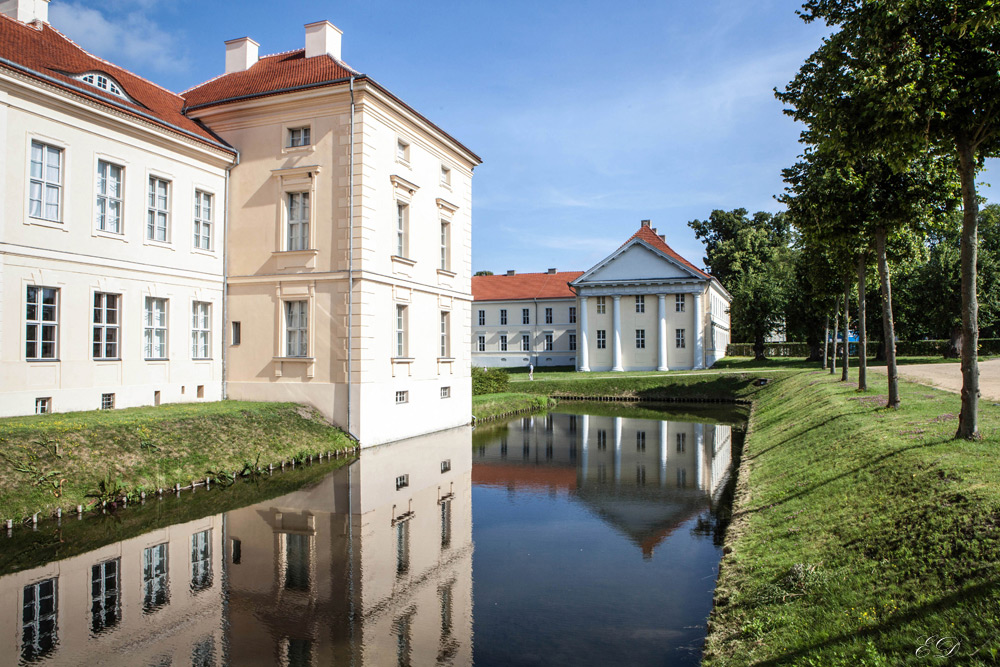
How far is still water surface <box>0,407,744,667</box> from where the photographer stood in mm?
6551

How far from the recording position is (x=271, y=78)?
Result: 2202cm

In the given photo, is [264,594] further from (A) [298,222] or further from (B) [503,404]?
(B) [503,404]

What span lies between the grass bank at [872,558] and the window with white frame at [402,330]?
12.8 meters

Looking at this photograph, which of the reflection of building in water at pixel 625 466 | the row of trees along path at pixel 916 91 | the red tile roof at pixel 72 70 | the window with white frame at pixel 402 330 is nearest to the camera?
the row of trees along path at pixel 916 91

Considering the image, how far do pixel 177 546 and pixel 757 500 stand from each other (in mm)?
9295

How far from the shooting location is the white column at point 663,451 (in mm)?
16172

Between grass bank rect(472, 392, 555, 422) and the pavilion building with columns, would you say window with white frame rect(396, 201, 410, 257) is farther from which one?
the pavilion building with columns

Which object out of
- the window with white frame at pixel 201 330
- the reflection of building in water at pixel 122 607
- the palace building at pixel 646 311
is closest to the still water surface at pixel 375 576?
the reflection of building in water at pixel 122 607

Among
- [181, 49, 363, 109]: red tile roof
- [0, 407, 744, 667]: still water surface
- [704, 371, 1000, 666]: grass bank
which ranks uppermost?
[181, 49, 363, 109]: red tile roof

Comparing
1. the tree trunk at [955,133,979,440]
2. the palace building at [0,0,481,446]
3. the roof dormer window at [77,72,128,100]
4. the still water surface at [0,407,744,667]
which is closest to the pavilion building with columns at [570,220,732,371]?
the palace building at [0,0,481,446]

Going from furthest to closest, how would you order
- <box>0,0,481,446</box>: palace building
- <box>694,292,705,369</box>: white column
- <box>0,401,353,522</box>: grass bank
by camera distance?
<box>694,292,705,369</box>: white column < <box>0,0,481,446</box>: palace building < <box>0,401,353,522</box>: grass bank

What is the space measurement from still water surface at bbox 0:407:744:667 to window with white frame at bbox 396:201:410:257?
908 cm

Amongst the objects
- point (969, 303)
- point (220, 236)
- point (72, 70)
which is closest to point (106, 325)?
point (220, 236)

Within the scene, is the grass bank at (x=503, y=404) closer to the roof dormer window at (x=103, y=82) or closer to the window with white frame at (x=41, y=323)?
the window with white frame at (x=41, y=323)
